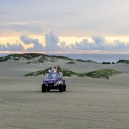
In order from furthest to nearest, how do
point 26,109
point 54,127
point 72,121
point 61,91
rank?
point 61,91
point 26,109
point 72,121
point 54,127

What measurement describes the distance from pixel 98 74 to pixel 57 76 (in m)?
13.1

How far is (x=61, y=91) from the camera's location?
20.6 meters

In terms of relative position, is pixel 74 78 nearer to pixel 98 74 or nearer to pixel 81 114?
pixel 98 74

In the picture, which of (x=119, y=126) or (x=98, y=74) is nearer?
(x=119, y=126)

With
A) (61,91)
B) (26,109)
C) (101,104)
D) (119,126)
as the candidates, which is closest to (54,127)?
(119,126)

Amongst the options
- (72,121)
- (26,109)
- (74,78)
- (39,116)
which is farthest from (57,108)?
(74,78)

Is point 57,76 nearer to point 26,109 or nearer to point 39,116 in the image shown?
point 26,109

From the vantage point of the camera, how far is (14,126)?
32.0 feet

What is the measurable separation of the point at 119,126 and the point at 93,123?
0.80 metres

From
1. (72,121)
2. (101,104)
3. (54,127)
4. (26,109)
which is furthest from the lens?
(101,104)

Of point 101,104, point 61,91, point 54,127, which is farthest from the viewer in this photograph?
point 61,91

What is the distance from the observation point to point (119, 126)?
979 centimetres

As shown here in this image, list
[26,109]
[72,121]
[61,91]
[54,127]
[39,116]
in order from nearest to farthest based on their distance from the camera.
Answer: [54,127]
[72,121]
[39,116]
[26,109]
[61,91]

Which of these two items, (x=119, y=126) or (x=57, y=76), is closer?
(x=119, y=126)
